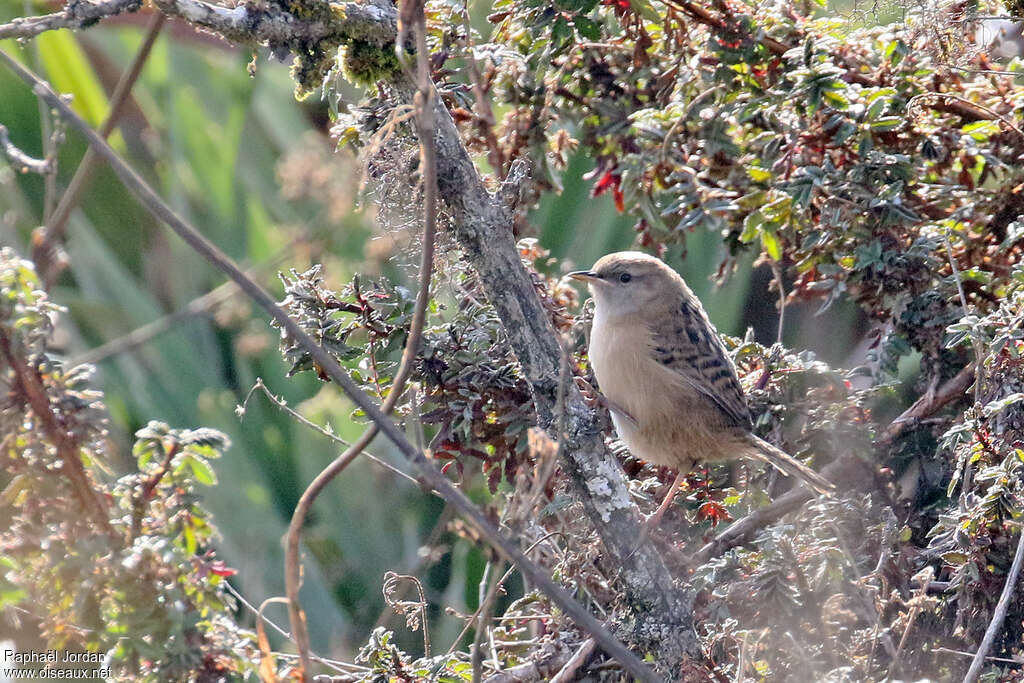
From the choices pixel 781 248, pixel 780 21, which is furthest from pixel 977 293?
pixel 780 21

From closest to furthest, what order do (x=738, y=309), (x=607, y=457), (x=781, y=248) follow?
(x=607, y=457) → (x=781, y=248) → (x=738, y=309)

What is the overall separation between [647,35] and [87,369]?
2030 mm

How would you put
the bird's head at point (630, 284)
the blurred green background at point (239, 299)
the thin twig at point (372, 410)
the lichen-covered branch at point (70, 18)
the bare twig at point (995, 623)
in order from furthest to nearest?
the blurred green background at point (239, 299) → the bird's head at point (630, 284) → the bare twig at point (995, 623) → the lichen-covered branch at point (70, 18) → the thin twig at point (372, 410)

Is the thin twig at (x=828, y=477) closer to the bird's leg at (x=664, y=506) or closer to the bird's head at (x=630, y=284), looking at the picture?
the bird's leg at (x=664, y=506)

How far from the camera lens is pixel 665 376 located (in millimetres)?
3820

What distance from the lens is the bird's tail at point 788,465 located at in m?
2.94

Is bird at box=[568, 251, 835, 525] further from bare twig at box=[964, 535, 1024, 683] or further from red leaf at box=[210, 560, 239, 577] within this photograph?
red leaf at box=[210, 560, 239, 577]

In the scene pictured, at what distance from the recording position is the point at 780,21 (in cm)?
312

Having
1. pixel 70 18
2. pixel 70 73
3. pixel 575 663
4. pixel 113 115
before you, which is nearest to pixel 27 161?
pixel 113 115

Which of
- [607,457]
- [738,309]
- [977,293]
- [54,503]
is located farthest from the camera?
[738,309]

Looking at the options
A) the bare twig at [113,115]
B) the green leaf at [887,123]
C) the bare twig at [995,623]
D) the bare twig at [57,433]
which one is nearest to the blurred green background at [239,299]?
the bare twig at [113,115]

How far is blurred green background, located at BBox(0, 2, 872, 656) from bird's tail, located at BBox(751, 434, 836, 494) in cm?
138

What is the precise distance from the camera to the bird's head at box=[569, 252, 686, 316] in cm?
396

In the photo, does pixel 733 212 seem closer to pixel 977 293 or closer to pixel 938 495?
pixel 977 293
